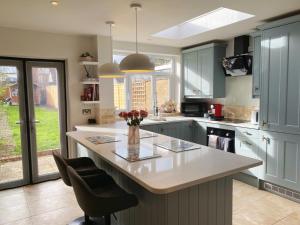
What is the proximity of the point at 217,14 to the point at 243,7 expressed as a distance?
92 centimetres

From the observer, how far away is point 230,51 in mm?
4492

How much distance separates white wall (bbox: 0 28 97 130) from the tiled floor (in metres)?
1.22

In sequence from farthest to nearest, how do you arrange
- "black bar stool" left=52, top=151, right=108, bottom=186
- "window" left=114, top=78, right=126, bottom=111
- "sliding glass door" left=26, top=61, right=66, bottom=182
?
1. "window" left=114, top=78, right=126, bottom=111
2. "sliding glass door" left=26, top=61, right=66, bottom=182
3. "black bar stool" left=52, top=151, right=108, bottom=186

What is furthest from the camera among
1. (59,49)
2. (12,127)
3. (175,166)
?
(59,49)

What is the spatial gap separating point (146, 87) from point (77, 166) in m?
2.84

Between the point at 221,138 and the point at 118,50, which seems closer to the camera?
the point at 221,138

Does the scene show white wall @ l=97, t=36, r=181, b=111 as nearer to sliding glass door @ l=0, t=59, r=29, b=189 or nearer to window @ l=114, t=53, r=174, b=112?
window @ l=114, t=53, r=174, b=112

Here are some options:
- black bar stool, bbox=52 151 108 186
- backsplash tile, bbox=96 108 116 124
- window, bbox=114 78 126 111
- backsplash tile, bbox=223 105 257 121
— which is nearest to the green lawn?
backsplash tile, bbox=96 108 116 124

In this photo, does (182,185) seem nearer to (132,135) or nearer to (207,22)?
(132,135)

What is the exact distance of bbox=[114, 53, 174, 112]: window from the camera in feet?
15.7

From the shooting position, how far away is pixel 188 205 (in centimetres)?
182

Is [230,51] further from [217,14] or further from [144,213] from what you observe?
[144,213]

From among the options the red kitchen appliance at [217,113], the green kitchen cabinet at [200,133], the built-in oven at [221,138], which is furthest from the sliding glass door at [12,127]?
the red kitchen appliance at [217,113]

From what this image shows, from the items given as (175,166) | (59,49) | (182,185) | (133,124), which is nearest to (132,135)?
(133,124)
